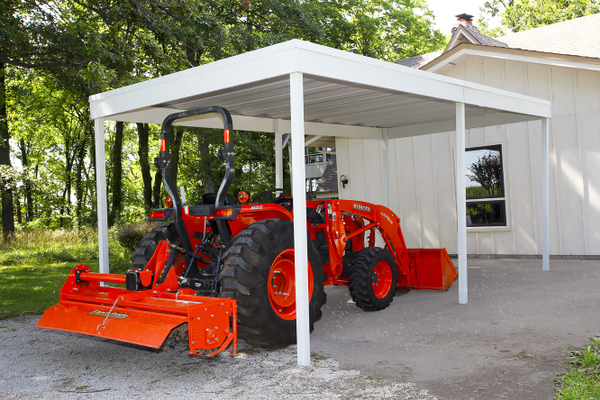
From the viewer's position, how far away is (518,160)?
1099 cm

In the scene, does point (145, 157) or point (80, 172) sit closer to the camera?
point (145, 157)

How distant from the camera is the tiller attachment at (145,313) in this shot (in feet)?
13.5

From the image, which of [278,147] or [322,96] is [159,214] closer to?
[322,96]

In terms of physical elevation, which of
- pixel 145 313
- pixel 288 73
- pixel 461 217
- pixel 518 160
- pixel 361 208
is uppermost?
pixel 288 73

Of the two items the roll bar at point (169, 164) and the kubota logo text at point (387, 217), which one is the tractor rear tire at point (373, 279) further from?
the roll bar at point (169, 164)

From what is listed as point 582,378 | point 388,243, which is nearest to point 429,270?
point 388,243

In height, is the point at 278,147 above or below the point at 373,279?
above

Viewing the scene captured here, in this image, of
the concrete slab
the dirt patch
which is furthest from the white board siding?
the dirt patch

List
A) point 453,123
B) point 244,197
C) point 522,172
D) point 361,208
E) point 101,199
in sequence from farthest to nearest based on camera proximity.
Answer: point 522,172 < point 453,123 < point 361,208 < point 101,199 < point 244,197

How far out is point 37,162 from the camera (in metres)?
35.0

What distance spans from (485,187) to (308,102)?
5703 mm

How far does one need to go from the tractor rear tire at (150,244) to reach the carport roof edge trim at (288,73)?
1387 mm

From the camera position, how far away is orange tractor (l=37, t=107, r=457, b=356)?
4.30 m

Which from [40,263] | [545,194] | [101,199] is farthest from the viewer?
[40,263]
